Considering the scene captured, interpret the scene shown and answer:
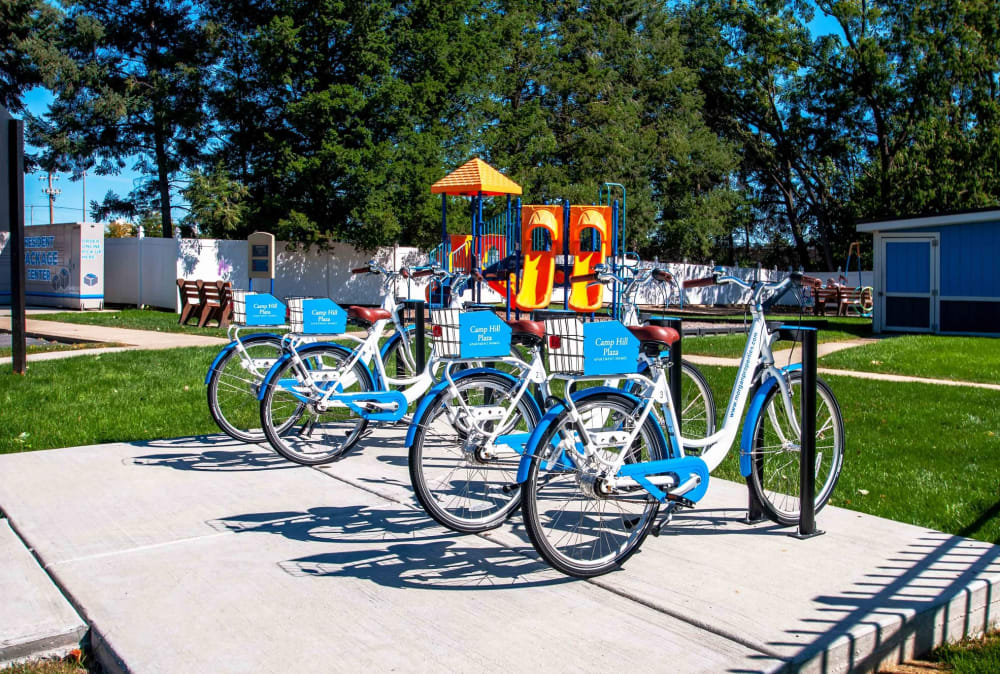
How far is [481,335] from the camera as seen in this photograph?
486 cm

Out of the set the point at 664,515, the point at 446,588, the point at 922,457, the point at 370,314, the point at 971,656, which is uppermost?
the point at 370,314

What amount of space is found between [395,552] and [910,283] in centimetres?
1923

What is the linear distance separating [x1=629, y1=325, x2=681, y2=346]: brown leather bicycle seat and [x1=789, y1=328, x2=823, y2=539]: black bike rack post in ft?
2.16

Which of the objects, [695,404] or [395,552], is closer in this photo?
[395,552]

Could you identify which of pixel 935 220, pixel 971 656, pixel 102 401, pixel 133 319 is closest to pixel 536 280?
pixel 935 220

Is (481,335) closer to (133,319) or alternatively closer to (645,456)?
(645,456)

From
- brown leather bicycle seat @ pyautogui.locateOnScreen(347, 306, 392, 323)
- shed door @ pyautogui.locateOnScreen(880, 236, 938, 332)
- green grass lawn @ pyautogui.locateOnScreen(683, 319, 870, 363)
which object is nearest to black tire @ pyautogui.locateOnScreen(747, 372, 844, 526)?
brown leather bicycle seat @ pyautogui.locateOnScreen(347, 306, 392, 323)

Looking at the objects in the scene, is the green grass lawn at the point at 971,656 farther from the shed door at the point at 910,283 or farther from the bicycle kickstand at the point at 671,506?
the shed door at the point at 910,283

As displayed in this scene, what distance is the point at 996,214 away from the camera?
63.2ft

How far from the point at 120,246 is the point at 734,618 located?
87.6 feet

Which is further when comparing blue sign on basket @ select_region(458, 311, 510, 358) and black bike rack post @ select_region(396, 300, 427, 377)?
black bike rack post @ select_region(396, 300, 427, 377)

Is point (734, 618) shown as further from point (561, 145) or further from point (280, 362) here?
point (561, 145)

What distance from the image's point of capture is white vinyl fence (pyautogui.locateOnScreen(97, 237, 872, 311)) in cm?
2547

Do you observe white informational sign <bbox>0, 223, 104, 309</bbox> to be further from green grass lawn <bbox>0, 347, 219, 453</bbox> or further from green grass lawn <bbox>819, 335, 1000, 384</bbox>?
green grass lawn <bbox>819, 335, 1000, 384</bbox>
